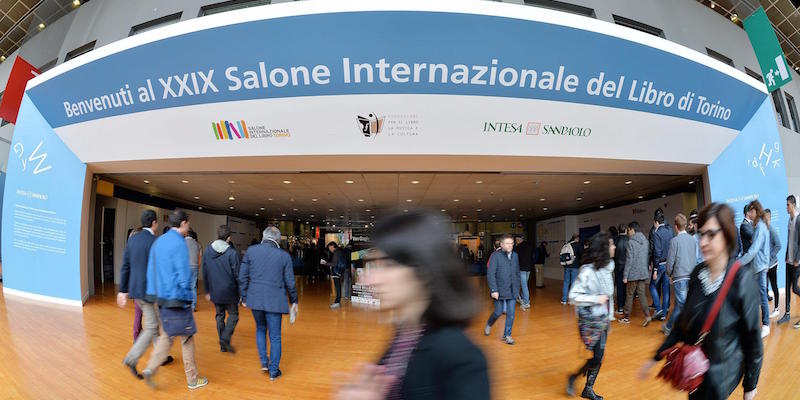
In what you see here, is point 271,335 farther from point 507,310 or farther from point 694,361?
point 694,361

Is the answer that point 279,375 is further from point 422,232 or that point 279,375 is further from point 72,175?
point 72,175

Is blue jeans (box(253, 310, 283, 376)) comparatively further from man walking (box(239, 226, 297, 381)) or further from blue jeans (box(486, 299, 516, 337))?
blue jeans (box(486, 299, 516, 337))

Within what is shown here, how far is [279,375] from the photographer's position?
11.7 feet

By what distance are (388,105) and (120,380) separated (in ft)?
14.7

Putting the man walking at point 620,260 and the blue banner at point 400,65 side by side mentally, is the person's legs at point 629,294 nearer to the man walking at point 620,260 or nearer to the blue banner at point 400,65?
the man walking at point 620,260

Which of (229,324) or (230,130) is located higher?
(230,130)

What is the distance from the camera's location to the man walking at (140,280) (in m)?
3.23

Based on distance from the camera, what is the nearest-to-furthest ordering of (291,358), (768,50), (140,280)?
(140,280) < (291,358) < (768,50)

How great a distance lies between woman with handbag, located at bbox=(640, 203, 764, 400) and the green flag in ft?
20.6

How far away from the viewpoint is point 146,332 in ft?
10.6

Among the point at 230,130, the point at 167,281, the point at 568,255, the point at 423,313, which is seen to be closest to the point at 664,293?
the point at 568,255

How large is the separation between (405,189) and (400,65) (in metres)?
5.04

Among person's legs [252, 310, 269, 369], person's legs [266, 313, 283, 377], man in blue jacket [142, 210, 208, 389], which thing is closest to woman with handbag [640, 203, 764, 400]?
person's legs [266, 313, 283, 377]

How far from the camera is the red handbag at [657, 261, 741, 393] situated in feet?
4.84
